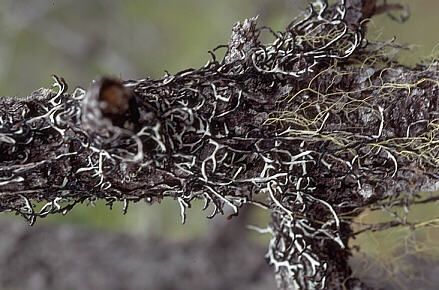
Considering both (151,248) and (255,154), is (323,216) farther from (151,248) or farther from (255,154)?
(151,248)

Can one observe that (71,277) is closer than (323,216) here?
No

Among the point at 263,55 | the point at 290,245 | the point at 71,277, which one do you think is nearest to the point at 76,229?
the point at 71,277

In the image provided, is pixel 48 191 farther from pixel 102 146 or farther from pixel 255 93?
pixel 255 93

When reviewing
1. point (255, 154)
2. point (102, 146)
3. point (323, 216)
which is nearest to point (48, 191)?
point (102, 146)

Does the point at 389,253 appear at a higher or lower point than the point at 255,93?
lower

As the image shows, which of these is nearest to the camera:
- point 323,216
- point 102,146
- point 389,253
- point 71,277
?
point 102,146

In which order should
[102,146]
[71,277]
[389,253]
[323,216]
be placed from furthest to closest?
1. [71,277]
2. [389,253]
3. [323,216]
4. [102,146]
